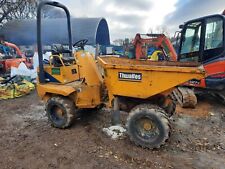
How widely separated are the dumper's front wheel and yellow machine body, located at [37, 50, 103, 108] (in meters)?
1.00

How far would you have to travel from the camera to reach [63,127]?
15.0ft

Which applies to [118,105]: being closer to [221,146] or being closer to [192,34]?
[221,146]

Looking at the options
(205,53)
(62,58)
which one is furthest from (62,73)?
(205,53)

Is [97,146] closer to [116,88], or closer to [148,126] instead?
[148,126]

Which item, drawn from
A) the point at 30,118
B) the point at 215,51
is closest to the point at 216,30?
the point at 215,51

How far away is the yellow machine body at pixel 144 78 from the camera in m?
3.46

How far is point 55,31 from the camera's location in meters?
20.5

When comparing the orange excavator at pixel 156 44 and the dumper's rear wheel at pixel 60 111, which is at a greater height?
the orange excavator at pixel 156 44

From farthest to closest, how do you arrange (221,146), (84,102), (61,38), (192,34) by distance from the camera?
(61,38) → (192,34) → (84,102) → (221,146)

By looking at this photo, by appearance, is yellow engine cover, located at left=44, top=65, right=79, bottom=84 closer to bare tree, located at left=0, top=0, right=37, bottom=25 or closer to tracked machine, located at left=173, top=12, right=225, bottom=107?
tracked machine, located at left=173, top=12, right=225, bottom=107

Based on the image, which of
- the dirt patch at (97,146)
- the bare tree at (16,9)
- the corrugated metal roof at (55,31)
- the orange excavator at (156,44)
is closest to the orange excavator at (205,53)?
the dirt patch at (97,146)

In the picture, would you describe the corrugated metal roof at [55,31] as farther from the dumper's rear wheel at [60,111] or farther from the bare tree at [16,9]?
the dumper's rear wheel at [60,111]

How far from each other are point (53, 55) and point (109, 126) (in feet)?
5.61

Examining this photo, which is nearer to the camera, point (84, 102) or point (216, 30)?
point (84, 102)
